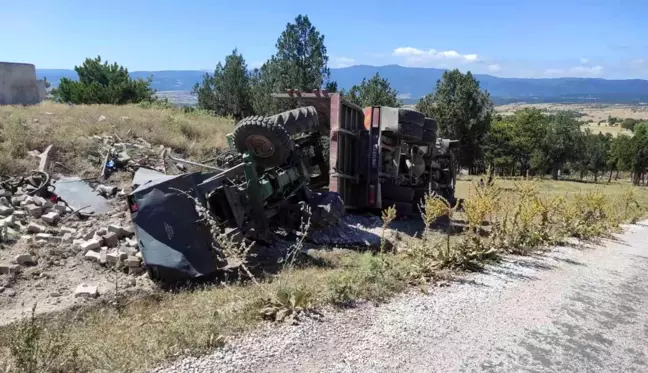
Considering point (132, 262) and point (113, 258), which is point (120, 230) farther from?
point (132, 262)

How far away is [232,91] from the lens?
2959 centimetres

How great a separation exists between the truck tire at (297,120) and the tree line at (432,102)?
2299 millimetres

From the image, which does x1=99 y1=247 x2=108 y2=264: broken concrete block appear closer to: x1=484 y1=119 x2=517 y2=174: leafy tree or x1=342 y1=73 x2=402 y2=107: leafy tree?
x1=342 y1=73 x2=402 y2=107: leafy tree

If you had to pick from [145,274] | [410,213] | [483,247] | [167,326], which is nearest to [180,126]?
[410,213]

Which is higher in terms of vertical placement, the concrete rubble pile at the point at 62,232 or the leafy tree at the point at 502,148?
the concrete rubble pile at the point at 62,232

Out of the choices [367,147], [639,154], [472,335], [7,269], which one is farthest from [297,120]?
[639,154]

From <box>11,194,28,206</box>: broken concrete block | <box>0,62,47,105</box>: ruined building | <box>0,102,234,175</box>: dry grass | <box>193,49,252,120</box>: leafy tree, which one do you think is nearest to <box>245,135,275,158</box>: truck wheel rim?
<box>11,194,28,206</box>: broken concrete block

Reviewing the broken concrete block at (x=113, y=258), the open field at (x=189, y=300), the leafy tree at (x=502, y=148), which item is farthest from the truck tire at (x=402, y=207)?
the leafy tree at (x=502, y=148)

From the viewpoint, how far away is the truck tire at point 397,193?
11945 millimetres

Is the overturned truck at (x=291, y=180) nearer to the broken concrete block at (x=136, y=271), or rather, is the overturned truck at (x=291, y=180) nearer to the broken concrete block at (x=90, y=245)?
the broken concrete block at (x=136, y=271)

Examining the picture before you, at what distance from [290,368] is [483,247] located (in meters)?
4.04

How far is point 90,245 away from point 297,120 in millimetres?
3973

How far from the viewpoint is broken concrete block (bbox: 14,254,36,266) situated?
698 cm

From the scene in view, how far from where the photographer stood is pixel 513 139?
5488cm
